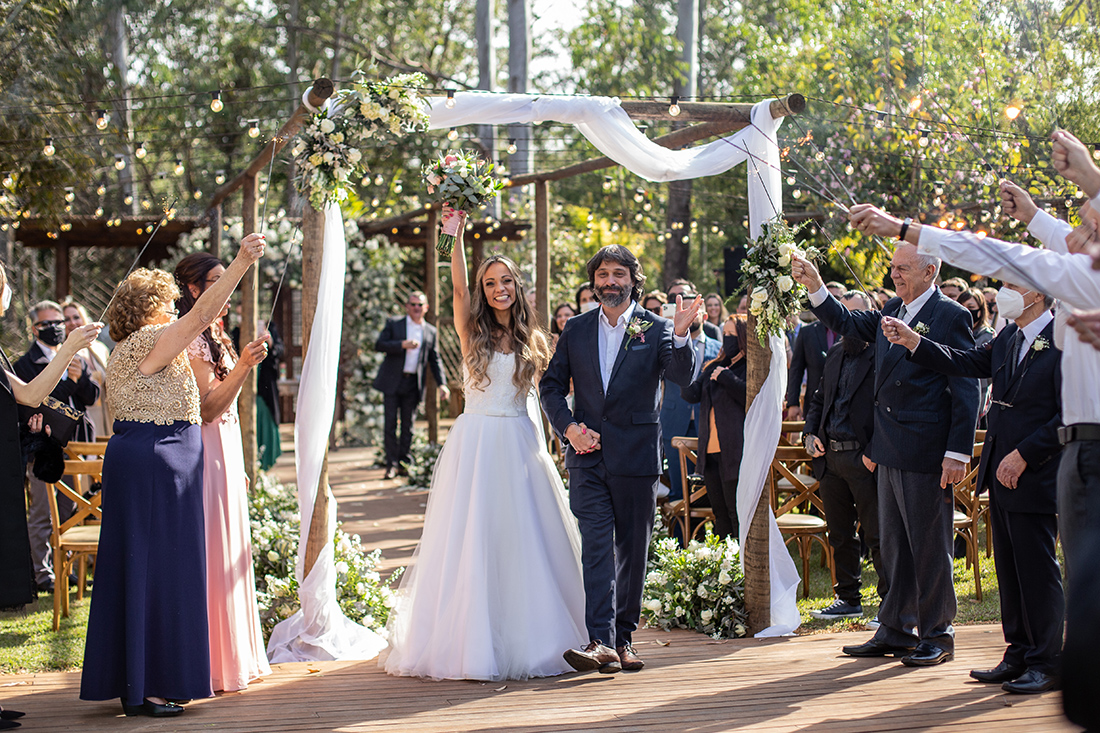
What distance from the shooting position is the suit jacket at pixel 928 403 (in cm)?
455

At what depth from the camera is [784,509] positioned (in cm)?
643

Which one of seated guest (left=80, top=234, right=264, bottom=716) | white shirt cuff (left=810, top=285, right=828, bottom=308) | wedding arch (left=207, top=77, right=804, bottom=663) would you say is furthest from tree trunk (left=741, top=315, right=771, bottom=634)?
seated guest (left=80, top=234, right=264, bottom=716)

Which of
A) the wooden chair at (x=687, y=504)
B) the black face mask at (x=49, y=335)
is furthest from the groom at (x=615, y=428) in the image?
the black face mask at (x=49, y=335)

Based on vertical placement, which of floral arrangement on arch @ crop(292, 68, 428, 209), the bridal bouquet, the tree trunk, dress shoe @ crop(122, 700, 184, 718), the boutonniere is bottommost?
dress shoe @ crop(122, 700, 184, 718)

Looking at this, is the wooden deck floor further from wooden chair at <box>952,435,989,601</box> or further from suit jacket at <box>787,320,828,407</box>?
suit jacket at <box>787,320,828,407</box>

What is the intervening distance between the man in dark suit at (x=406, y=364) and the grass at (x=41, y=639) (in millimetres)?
5101

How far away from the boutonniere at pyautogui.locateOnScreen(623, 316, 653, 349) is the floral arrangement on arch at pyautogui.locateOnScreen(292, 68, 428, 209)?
1.56 m

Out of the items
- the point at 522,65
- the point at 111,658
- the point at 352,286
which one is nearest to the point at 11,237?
the point at 352,286

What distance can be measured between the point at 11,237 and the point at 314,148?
12.2 metres

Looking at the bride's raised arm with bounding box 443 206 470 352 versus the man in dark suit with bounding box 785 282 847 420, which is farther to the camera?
the man in dark suit with bounding box 785 282 847 420

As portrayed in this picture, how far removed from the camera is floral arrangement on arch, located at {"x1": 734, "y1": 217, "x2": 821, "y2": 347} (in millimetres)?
4977

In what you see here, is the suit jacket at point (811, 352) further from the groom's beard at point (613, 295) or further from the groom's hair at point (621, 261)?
the groom's beard at point (613, 295)

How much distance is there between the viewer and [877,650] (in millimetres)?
4730

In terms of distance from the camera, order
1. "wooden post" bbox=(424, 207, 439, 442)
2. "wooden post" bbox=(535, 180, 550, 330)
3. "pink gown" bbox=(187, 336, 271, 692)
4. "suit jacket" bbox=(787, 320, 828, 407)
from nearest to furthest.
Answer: "pink gown" bbox=(187, 336, 271, 692) < "suit jacket" bbox=(787, 320, 828, 407) < "wooden post" bbox=(535, 180, 550, 330) < "wooden post" bbox=(424, 207, 439, 442)
